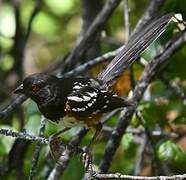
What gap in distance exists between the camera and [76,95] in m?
3.74

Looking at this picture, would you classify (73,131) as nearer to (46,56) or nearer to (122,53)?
(122,53)

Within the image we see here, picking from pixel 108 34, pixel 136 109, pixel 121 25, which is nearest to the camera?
pixel 136 109

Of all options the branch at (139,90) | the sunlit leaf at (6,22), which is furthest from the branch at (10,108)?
the sunlit leaf at (6,22)

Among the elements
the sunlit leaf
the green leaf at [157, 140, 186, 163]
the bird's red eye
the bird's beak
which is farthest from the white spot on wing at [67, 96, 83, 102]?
the sunlit leaf

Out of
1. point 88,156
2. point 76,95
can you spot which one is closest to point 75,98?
point 76,95

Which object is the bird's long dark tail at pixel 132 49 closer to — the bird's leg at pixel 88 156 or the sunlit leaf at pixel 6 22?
the bird's leg at pixel 88 156

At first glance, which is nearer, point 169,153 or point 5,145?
point 169,153

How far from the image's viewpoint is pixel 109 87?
4152 millimetres

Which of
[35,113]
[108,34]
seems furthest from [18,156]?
[108,34]

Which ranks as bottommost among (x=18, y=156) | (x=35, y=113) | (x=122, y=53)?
(x=18, y=156)

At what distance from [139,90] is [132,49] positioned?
28 centimetres

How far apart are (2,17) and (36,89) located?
2.69 meters

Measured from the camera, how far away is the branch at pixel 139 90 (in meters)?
3.76

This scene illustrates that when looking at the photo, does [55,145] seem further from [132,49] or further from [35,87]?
[132,49]
